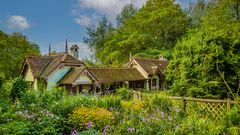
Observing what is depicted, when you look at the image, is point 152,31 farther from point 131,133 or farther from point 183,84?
point 131,133

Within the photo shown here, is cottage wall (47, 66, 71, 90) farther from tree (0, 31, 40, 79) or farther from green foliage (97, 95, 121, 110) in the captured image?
green foliage (97, 95, 121, 110)

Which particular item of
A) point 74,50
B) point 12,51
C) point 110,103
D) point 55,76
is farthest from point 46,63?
point 110,103

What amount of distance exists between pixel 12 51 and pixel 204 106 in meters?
34.0

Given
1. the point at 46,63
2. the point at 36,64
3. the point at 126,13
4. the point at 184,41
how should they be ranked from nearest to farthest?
the point at 184,41
the point at 36,64
the point at 46,63
the point at 126,13

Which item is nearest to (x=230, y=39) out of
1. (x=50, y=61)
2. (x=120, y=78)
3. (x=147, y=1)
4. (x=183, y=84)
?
(x=183, y=84)

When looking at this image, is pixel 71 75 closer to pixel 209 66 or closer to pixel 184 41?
pixel 184 41

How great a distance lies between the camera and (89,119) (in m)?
8.43

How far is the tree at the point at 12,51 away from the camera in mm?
36312

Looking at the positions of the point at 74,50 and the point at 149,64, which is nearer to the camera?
the point at 74,50

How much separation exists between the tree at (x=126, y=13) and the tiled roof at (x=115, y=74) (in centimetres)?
1879

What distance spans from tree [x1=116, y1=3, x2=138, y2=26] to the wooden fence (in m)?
41.1

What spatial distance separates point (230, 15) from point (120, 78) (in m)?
14.5

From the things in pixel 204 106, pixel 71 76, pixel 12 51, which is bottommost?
pixel 204 106

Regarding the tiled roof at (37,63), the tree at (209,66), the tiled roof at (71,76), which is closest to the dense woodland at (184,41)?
the tree at (209,66)
